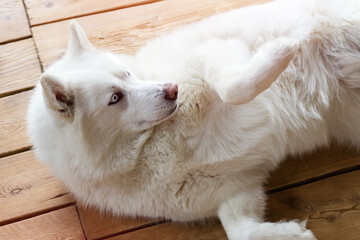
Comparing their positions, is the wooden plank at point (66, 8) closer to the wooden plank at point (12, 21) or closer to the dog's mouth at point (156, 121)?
the wooden plank at point (12, 21)

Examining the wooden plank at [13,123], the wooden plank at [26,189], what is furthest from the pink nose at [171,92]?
the wooden plank at [13,123]

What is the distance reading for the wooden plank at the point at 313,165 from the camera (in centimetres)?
180

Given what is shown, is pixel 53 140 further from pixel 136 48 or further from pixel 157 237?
pixel 136 48

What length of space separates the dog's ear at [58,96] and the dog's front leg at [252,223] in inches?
29.4

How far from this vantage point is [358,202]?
1.70 metres

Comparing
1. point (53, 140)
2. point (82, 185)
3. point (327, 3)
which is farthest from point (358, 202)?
point (53, 140)

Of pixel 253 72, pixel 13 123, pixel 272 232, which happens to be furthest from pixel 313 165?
pixel 13 123

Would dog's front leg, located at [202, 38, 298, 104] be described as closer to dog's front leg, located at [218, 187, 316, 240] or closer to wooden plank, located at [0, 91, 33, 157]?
dog's front leg, located at [218, 187, 316, 240]

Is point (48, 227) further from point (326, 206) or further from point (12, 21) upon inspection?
point (12, 21)

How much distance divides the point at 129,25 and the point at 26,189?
1159mm

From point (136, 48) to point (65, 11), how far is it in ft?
→ 1.97

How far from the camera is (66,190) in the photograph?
6.37 feet

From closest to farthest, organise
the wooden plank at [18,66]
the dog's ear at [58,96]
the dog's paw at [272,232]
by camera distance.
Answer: the dog's ear at [58,96], the dog's paw at [272,232], the wooden plank at [18,66]

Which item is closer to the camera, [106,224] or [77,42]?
[77,42]
